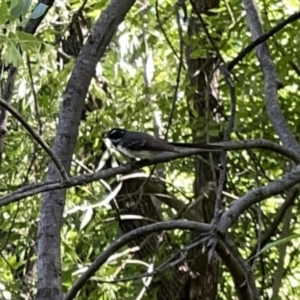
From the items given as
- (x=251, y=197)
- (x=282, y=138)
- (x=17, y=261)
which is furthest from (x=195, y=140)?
(x=251, y=197)

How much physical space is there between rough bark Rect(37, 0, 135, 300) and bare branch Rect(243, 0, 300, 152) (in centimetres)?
35

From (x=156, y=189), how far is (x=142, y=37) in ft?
2.32

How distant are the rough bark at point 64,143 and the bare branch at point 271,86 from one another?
351 mm

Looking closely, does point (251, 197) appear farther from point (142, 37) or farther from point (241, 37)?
point (142, 37)

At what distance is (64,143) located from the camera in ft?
5.83

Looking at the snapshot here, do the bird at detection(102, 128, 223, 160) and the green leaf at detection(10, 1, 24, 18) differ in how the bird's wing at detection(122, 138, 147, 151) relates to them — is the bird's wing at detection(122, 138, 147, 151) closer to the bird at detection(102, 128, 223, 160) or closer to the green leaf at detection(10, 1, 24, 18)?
the bird at detection(102, 128, 223, 160)

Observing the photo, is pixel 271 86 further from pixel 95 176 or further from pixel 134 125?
pixel 134 125

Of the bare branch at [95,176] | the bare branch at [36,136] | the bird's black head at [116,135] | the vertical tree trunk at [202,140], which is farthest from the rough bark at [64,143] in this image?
the vertical tree trunk at [202,140]

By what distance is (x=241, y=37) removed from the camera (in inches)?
118

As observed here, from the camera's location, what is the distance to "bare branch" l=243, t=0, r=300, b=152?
1794 mm

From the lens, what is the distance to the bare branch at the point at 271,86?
1.79m

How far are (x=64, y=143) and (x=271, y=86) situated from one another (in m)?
0.58

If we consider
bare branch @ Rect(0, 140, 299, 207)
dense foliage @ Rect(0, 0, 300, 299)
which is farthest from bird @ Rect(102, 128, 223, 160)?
bare branch @ Rect(0, 140, 299, 207)

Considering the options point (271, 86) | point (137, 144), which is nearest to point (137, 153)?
point (137, 144)
